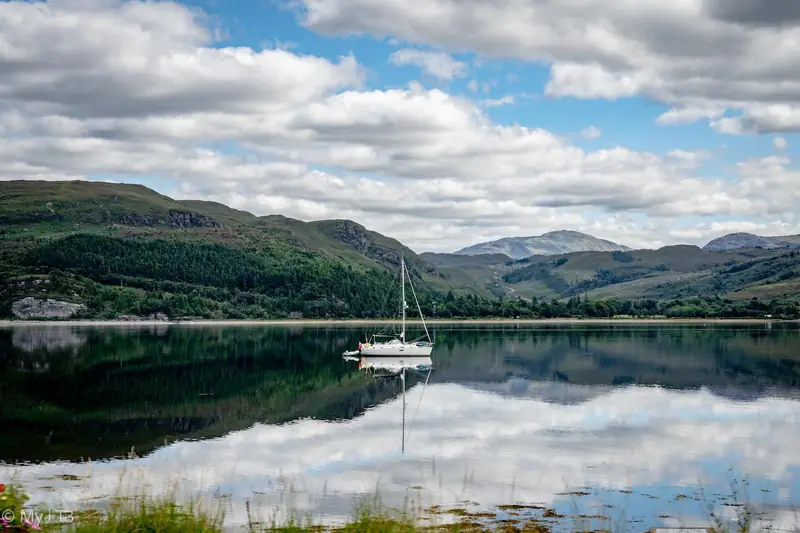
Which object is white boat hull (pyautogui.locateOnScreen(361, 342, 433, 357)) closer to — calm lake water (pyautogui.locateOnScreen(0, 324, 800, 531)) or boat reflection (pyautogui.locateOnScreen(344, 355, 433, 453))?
boat reflection (pyautogui.locateOnScreen(344, 355, 433, 453))

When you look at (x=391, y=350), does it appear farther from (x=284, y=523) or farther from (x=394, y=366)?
(x=284, y=523)

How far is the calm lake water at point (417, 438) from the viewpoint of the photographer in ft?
96.8

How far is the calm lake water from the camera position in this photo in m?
29.5

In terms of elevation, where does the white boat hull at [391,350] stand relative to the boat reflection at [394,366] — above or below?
above

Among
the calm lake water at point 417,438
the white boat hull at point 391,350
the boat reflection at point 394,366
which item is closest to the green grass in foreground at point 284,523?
the calm lake water at point 417,438

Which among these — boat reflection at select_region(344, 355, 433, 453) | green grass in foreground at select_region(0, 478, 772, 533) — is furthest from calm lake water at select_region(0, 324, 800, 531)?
boat reflection at select_region(344, 355, 433, 453)

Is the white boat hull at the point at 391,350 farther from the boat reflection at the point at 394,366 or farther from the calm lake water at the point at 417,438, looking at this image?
the calm lake water at the point at 417,438

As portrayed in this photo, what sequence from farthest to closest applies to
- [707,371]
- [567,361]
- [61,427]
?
[567,361], [707,371], [61,427]

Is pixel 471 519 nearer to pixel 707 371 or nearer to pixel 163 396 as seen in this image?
pixel 163 396

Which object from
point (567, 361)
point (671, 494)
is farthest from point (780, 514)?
point (567, 361)

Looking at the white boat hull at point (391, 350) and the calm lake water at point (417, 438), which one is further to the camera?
the white boat hull at point (391, 350)

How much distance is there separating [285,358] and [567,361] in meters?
36.0

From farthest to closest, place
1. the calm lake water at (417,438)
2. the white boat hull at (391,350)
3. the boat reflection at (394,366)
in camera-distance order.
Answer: the white boat hull at (391,350), the boat reflection at (394,366), the calm lake water at (417,438)

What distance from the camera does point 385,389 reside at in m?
71.0
